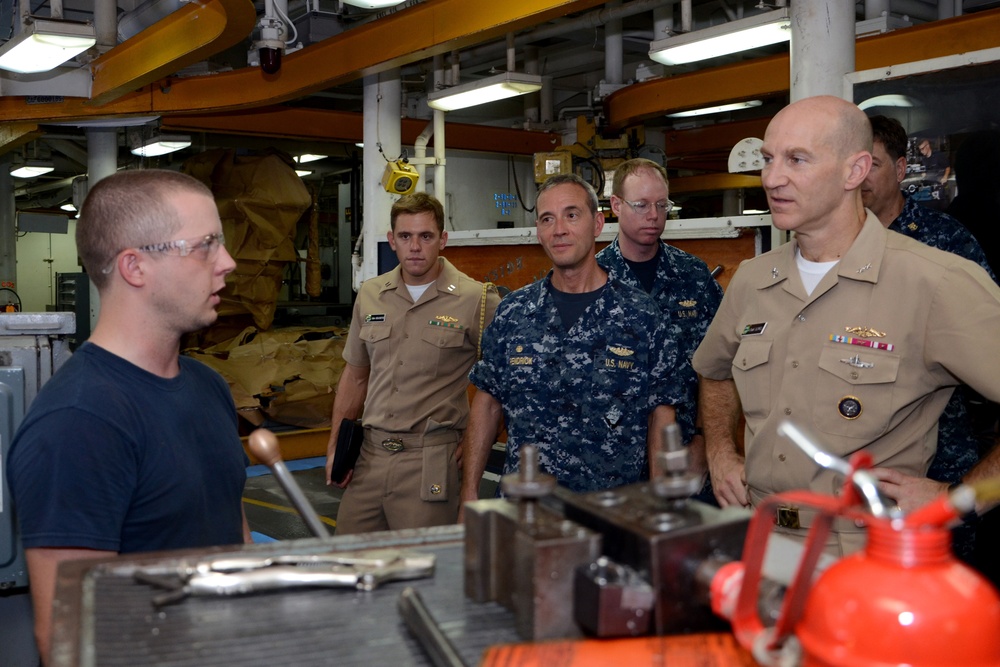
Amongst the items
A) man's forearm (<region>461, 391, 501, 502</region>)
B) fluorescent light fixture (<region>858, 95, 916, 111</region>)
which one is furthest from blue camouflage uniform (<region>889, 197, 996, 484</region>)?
man's forearm (<region>461, 391, 501, 502</region>)

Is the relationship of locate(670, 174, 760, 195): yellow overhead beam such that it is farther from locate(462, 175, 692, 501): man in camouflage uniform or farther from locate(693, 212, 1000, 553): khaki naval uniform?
locate(693, 212, 1000, 553): khaki naval uniform

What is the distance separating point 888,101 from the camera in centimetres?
314

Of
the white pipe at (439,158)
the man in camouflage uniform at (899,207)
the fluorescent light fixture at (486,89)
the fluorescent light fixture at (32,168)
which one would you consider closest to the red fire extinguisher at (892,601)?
the man in camouflage uniform at (899,207)

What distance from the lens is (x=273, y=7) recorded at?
549cm

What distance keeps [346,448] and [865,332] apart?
2.18 meters

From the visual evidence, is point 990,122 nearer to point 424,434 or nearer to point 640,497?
point 424,434

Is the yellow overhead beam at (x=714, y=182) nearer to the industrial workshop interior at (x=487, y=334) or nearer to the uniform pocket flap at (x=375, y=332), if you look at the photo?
the industrial workshop interior at (x=487, y=334)

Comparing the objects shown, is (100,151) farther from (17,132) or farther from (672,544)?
(672,544)

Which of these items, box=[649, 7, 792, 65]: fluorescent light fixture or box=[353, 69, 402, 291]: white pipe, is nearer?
box=[649, 7, 792, 65]: fluorescent light fixture

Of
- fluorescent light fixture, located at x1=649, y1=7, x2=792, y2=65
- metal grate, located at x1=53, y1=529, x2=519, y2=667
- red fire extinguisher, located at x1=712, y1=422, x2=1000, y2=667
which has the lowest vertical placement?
metal grate, located at x1=53, y1=529, x2=519, y2=667

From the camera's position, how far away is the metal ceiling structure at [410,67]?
193 inches

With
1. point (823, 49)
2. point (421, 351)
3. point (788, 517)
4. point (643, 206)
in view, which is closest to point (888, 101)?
point (823, 49)

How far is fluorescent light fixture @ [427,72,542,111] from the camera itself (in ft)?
19.4

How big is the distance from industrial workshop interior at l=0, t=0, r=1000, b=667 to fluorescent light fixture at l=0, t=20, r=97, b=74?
0.08 feet
